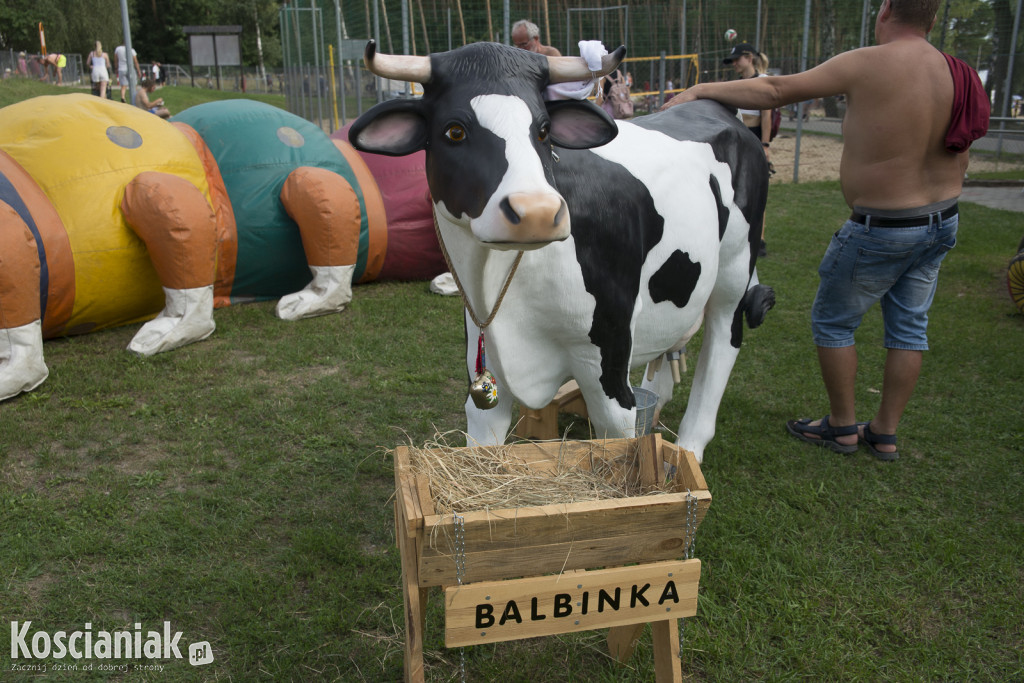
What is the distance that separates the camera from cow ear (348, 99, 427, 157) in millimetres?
1895

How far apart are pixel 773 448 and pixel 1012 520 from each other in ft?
3.24

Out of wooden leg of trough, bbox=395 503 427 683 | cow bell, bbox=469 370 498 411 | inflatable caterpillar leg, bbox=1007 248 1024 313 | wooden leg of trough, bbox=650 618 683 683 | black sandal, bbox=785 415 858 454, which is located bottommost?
black sandal, bbox=785 415 858 454

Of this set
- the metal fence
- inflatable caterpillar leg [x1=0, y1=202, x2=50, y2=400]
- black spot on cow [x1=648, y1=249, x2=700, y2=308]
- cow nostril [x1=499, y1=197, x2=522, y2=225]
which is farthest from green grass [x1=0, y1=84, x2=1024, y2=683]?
the metal fence

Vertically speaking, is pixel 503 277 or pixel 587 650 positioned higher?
pixel 503 277

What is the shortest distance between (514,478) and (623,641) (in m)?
0.69

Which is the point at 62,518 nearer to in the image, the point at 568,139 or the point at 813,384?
the point at 568,139

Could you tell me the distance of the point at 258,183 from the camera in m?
5.36

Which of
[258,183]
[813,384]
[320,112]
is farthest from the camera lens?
[320,112]

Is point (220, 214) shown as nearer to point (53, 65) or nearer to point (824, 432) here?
point (824, 432)

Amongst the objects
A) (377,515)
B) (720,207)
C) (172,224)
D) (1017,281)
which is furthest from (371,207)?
(1017,281)

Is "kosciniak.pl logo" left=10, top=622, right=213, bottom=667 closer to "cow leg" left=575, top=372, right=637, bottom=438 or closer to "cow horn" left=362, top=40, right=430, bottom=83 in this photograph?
"cow leg" left=575, top=372, right=637, bottom=438

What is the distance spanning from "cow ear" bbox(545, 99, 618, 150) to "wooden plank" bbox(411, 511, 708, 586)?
1.04 meters

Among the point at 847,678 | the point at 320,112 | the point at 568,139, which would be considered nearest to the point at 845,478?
the point at 847,678

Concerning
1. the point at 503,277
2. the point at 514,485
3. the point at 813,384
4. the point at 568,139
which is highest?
the point at 568,139
